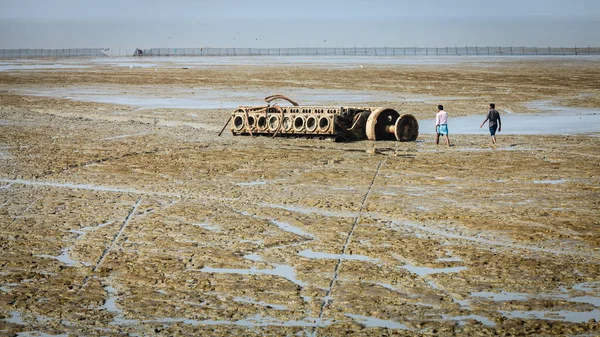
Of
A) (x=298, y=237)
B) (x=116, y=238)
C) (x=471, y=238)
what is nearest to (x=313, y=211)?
(x=298, y=237)

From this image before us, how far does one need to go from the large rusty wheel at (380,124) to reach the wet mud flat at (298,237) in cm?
66

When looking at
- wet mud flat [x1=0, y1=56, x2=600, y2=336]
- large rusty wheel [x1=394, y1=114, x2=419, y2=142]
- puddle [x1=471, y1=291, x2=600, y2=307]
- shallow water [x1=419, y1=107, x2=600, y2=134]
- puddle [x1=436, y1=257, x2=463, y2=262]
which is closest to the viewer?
wet mud flat [x1=0, y1=56, x2=600, y2=336]

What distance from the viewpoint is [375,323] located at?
955 centimetres

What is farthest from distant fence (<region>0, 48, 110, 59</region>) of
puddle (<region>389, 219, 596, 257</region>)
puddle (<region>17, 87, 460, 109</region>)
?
puddle (<region>389, 219, 596, 257</region>)

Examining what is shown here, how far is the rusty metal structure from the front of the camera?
26594mm

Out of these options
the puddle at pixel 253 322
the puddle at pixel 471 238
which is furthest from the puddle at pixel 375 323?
the puddle at pixel 471 238

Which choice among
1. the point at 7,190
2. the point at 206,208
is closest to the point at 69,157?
the point at 7,190

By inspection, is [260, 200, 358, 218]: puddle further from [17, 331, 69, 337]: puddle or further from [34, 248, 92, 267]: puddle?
[17, 331, 69, 337]: puddle

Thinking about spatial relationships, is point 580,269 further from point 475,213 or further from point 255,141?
point 255,141

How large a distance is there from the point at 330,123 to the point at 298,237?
13.1 m

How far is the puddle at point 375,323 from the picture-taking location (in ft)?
30.9

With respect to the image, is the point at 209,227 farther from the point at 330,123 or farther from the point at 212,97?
the point at 212,97

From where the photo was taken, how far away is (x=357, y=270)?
38.3ft

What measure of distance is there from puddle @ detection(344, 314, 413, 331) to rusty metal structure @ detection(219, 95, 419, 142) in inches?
664
